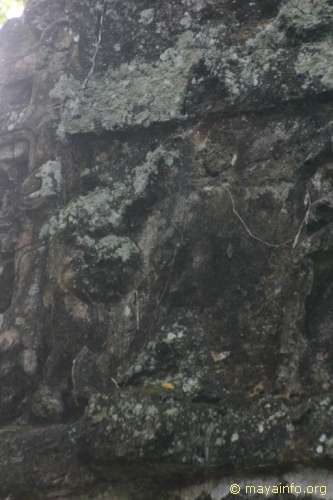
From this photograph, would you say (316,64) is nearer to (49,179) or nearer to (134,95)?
(134,95)

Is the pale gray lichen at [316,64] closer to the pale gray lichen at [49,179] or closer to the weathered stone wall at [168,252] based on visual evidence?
the weathered stone wall at [168,252]

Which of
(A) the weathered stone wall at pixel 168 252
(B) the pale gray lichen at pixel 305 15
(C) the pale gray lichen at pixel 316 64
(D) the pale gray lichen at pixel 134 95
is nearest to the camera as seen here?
(A) the weathered stone wall at pixel 168 252

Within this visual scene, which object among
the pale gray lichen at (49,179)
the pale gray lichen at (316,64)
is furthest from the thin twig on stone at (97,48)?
the pale gray lichen at (316,64)

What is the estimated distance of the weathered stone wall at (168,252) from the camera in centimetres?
387

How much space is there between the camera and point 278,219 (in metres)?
4.48

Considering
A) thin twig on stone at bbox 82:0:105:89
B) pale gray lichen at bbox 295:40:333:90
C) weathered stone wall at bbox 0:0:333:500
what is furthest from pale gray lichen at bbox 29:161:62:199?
pale gray lichen at bbox 295:40:333:90

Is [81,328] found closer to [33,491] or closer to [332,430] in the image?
[33,491]

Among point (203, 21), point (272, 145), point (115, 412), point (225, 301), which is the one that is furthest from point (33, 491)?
point (203, 21)

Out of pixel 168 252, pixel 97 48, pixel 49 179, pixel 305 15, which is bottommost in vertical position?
→ pixel 168 252

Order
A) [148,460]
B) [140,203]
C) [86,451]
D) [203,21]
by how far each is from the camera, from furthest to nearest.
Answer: [203,21], [140,203], [86,451], [148,460]

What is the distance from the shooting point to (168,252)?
4629 millimetres

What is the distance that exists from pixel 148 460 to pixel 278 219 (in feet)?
4.92

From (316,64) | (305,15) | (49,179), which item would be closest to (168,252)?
(49,179)

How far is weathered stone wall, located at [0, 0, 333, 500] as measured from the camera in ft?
12.7
